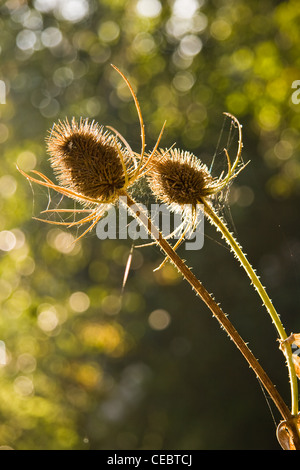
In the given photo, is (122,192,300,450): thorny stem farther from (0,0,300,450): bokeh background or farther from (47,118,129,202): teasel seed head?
(0,0,300,450): bokeh background

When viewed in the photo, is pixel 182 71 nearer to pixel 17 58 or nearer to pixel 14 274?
pixel 17 58

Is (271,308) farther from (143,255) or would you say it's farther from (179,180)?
(143,255)

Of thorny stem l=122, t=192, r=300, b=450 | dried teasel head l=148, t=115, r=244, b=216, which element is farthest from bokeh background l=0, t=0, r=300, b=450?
thorny stem l=122, t=192, r=300, b=450

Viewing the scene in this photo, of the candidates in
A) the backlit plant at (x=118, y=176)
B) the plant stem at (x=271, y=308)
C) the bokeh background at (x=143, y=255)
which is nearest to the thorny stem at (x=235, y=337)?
the plant stem at (x=271, y=308)
